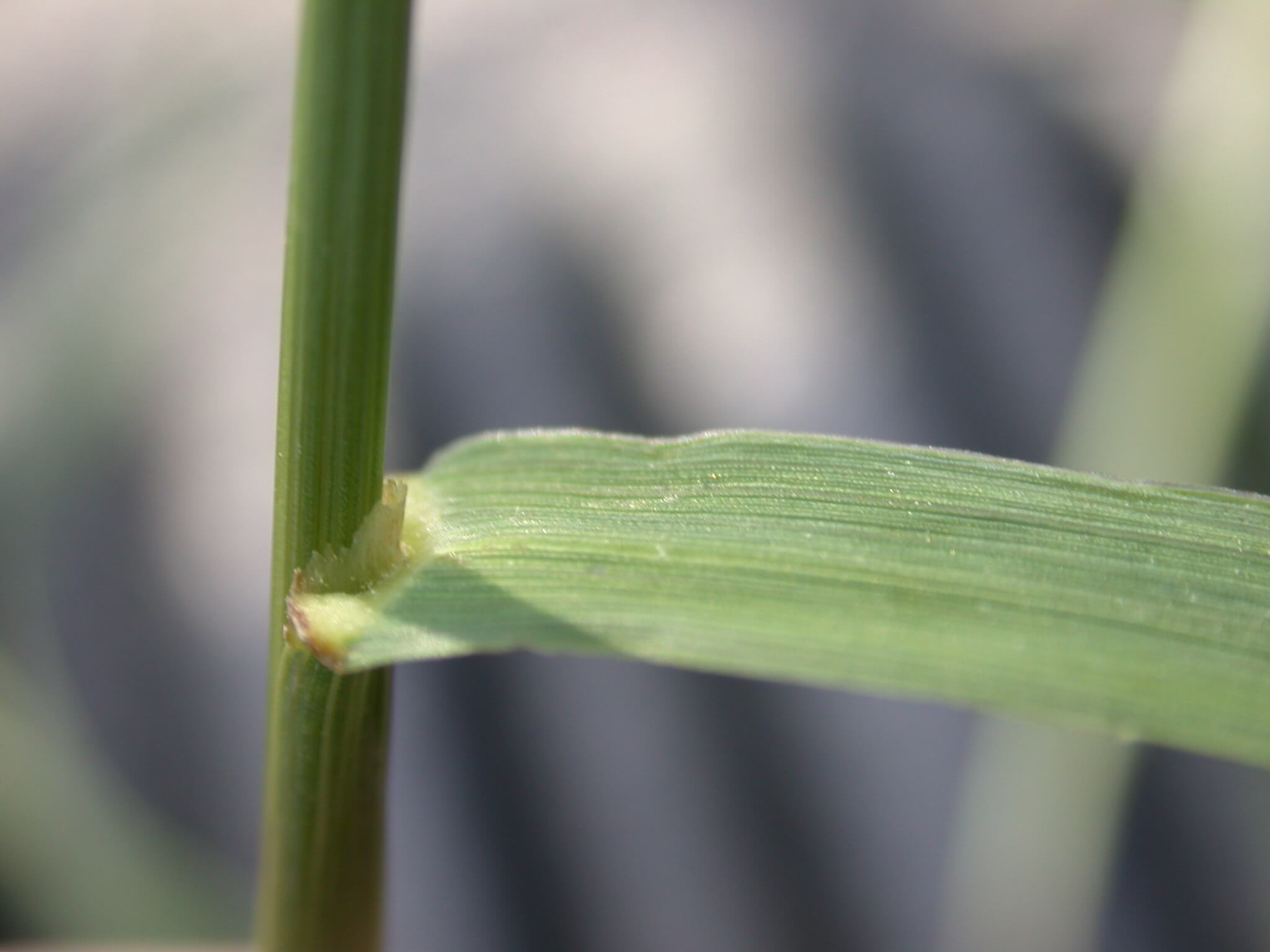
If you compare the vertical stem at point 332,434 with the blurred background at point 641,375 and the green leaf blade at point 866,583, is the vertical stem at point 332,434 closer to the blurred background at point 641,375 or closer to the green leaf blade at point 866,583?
the green leaf blade at point 866,583

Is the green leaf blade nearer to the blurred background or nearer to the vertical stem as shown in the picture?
the vertical stem

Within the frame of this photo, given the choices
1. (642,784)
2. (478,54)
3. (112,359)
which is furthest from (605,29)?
(642,784)

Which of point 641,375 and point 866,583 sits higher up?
point 641,375

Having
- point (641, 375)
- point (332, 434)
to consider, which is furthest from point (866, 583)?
point (641, 375)

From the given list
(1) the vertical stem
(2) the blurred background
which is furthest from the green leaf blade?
(2) the blurred background

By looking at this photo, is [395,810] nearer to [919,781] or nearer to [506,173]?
[919,781]

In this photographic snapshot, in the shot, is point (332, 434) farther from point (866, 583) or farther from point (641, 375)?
point (641, 375)
